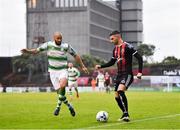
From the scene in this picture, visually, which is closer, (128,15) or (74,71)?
(74,71)

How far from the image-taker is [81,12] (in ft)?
505

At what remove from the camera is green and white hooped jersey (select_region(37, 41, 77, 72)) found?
1742cm

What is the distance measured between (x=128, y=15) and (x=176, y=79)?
370ft

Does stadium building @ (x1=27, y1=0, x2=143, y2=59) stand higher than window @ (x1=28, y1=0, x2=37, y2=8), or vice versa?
window @ (x1=28, y1=0, x2=37, y2=8)

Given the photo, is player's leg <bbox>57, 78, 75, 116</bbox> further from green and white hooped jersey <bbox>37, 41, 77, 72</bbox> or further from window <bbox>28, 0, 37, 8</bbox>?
window <bbox>28, 0, 37, 8</bbox>

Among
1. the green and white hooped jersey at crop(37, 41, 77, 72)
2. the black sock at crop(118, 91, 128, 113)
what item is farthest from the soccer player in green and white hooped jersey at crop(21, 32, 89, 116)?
the black sock at crop(118, 91, 128, 113)

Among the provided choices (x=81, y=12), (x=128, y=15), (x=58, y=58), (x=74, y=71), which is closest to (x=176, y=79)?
(x=74, y=71)

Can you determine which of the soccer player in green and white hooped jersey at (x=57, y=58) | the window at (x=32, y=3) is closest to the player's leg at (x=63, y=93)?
the soccer player in green and white hooped jersey at (x=57, y=58)

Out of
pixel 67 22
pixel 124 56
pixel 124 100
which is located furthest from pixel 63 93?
pixel 67 22

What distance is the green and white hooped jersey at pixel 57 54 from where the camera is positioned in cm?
1742

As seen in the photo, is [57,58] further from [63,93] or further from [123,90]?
[123,90]

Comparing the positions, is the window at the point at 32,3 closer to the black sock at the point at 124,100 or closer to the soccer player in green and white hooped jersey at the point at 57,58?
the soccer player in green and white hooped jersey at the point at 57,58

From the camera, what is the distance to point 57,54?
1742cm

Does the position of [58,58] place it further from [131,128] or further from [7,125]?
[131,128]
